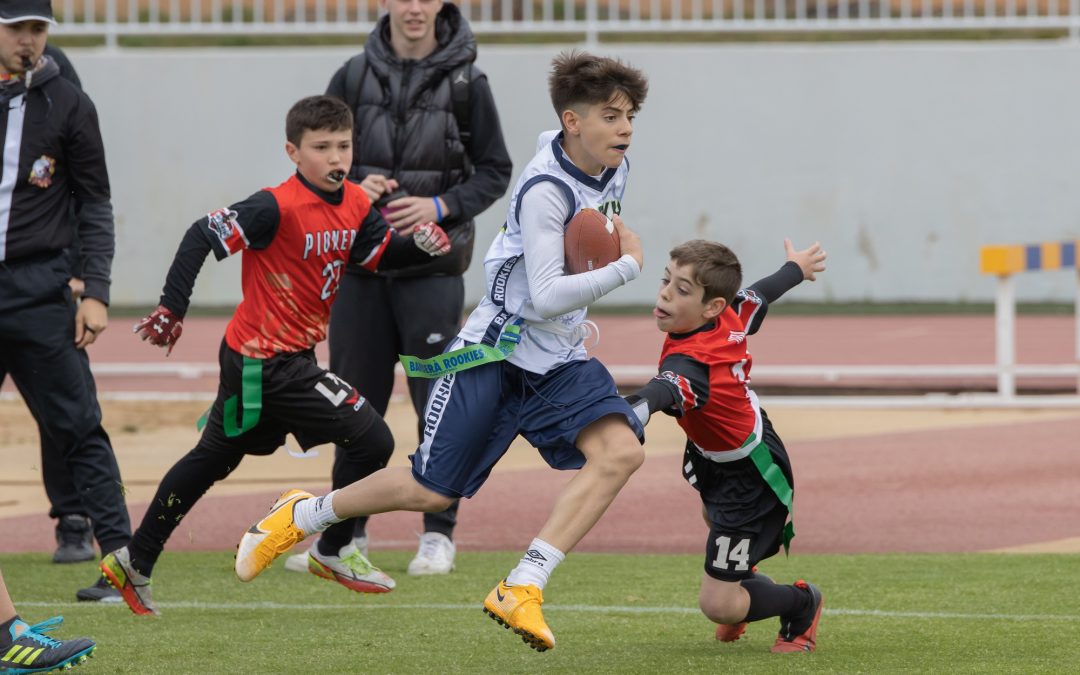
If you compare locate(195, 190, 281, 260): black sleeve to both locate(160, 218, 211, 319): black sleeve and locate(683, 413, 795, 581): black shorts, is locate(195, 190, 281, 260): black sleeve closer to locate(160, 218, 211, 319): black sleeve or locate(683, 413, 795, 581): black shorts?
locate(160, 218, 211, 319): black sleeve

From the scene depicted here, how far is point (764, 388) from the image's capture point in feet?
46.3

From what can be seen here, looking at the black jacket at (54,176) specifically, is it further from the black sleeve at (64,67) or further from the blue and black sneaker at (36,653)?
the blue and black sneaker at (36,653)

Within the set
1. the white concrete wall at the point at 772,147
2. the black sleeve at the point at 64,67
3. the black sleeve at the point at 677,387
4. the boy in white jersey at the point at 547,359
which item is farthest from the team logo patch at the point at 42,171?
the white concrete wall at the point at 772,147

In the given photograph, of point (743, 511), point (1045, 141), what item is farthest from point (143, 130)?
point (743, 511)

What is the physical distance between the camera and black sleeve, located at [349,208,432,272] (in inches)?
254

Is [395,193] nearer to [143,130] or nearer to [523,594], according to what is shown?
[523,594]

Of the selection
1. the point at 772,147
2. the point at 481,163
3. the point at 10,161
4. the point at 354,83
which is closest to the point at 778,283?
the point at 481,163

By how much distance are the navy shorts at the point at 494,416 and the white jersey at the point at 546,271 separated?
72 millimetres

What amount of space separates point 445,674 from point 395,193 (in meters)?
2.66

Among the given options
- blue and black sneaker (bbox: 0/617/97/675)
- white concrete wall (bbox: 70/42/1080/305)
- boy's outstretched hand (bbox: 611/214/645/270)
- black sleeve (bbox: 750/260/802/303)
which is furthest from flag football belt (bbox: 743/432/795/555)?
white concrete wall (bbox: 70/42/1080/305)

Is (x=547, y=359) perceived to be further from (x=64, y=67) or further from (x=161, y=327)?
(x=64, y=67)

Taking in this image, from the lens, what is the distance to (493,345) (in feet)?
17.5

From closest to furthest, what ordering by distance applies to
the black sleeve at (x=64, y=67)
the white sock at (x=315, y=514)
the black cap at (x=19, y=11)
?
the white sock at (x=315, y=514), the black cap at (x=19, y=11), the black sleeve at (x=64, y=67)

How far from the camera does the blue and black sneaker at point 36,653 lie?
4730 millimetres
